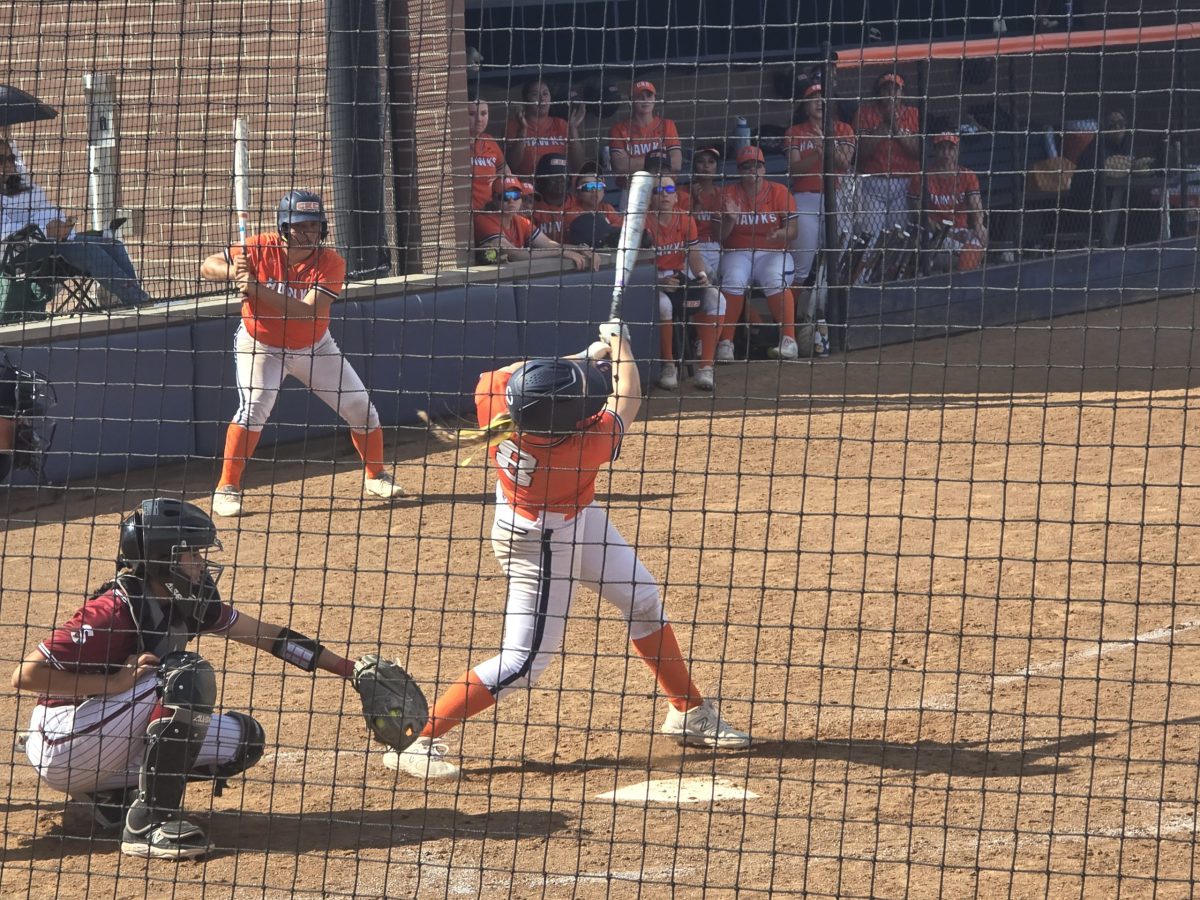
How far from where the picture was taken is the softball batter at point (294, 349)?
25.1ft

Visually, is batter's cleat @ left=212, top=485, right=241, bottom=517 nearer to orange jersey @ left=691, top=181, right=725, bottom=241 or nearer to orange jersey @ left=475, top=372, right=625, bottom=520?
orange jersey @ left=475, top=372, right=625, bottom=520

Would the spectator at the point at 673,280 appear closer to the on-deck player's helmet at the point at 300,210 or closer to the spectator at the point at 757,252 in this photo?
the spectator at the point at 757,252

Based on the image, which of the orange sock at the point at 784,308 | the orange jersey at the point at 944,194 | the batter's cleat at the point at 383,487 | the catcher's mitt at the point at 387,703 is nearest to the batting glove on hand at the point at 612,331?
the catcher's mitt at the point at 387,703

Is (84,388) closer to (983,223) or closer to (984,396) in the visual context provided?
(984,396)

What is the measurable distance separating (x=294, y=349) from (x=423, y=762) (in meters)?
3.57

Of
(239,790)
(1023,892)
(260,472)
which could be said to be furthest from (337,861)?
(260,472)

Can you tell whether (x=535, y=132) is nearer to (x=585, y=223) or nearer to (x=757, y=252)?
(x=585, y=223)

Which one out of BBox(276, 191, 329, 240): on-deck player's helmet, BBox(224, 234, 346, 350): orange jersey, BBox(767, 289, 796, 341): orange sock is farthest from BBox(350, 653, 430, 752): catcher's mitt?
BBox(767, 289, 796, 341): orange sock

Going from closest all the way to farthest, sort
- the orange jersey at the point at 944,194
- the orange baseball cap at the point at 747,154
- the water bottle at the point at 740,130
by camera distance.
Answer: the orange baseball cap at the point at 747,154, the water bottle at the point at 740,130, the orange jersey at the point at 944,194

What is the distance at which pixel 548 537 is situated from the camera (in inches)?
197

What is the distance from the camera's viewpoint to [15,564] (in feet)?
25.7

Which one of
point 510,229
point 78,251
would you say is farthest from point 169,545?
point 510,229

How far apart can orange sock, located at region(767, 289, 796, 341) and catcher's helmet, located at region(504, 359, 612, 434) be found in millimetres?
7136

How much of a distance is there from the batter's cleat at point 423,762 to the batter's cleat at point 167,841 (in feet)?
2.43
